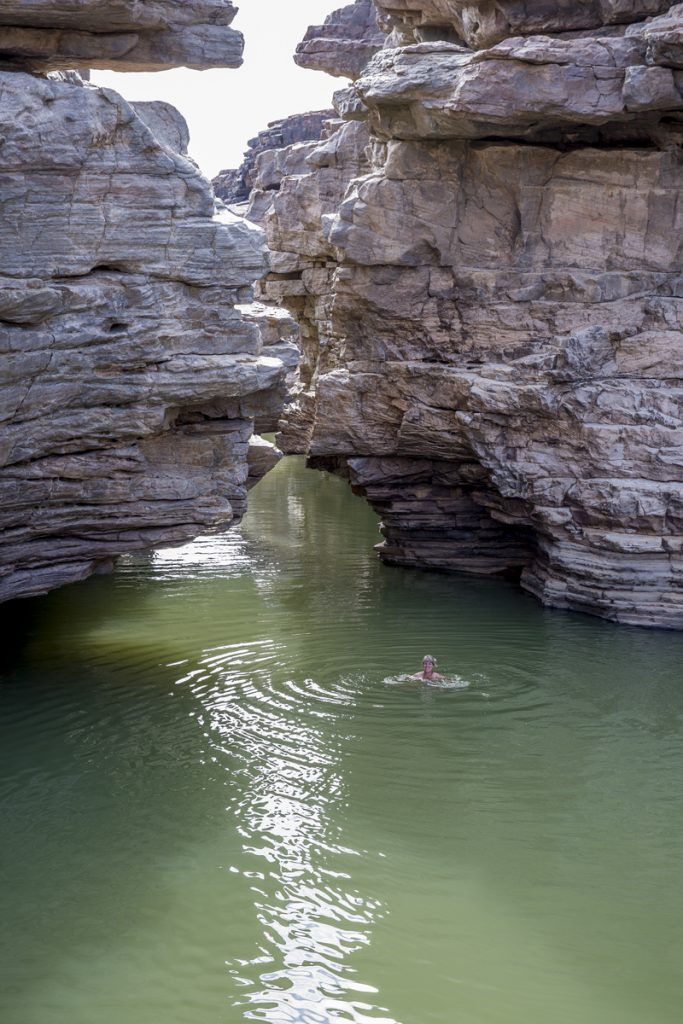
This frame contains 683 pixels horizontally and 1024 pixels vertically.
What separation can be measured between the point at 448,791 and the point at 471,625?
591cm

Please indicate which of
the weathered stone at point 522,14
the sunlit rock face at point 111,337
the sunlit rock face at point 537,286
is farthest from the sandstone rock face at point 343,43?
the sunlit rock face at point 111,337

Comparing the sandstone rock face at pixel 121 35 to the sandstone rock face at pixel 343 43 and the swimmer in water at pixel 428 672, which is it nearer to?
the swimmer in water at pixel 428 672

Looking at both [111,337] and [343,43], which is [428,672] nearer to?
[111,337]

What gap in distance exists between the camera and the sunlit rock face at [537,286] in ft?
53.8

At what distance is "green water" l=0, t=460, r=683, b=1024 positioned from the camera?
27.7 feet

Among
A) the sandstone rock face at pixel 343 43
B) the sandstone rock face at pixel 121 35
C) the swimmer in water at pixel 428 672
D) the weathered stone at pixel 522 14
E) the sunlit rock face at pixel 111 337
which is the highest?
the sandstone rock face at pixel 343 43

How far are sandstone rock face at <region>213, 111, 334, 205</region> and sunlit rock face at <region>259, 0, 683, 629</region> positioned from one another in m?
27.2

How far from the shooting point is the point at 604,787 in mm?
11969

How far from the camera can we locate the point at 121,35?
41.1 feet

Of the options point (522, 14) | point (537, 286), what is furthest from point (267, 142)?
point (537, 286)

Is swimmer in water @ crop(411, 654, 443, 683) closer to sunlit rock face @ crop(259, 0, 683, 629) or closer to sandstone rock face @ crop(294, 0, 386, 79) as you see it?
sunlit rock face @ crop(259, 0, 683, 629)

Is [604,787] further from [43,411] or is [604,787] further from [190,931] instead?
[43,411]

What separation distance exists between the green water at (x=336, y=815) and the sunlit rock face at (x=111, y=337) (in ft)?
7.83

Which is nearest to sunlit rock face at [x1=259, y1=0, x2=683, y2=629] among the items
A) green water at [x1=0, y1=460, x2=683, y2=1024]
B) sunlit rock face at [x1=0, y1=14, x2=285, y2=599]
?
green water at [x1=0, y1=460, x2=683, y2=1024]
